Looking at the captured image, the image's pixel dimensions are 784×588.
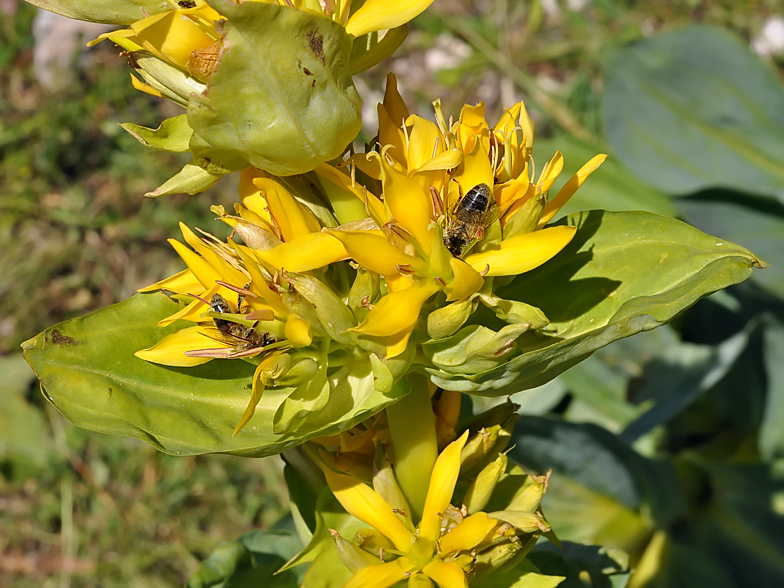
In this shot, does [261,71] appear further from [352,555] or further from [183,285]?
[352,555]

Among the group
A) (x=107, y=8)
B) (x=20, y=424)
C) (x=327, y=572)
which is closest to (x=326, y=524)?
(x=327, y=572)

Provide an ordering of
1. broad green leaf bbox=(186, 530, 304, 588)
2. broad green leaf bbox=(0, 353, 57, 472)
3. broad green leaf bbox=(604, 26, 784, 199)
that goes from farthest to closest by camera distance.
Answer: broad green leaf bbox=(0, 353, 57, 472) → broad green leaf bbox=(604, 26, 784, 199) → broad green leaf bbox=(186, 530, 304, 588)

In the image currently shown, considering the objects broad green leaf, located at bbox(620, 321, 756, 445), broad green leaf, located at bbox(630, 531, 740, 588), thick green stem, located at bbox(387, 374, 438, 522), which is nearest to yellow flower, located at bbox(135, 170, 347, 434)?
thick green stem, located at bbox(387, 374, 438, 522)

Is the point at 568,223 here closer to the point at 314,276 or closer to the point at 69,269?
the point at 314,276

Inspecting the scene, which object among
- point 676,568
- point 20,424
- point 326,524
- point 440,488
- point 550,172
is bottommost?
point 20,424

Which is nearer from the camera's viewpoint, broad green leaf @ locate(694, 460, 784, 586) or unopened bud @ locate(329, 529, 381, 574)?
unopened bud @ locate(329, 529, 381, 574)

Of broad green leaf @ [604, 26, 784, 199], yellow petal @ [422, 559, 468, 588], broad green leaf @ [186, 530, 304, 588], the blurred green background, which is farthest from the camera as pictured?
broad green leaf @ [604, 26, 784, 199]

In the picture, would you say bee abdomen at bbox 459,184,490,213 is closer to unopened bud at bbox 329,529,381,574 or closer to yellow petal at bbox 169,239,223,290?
yellow petal at bbox 169,239,223,290
